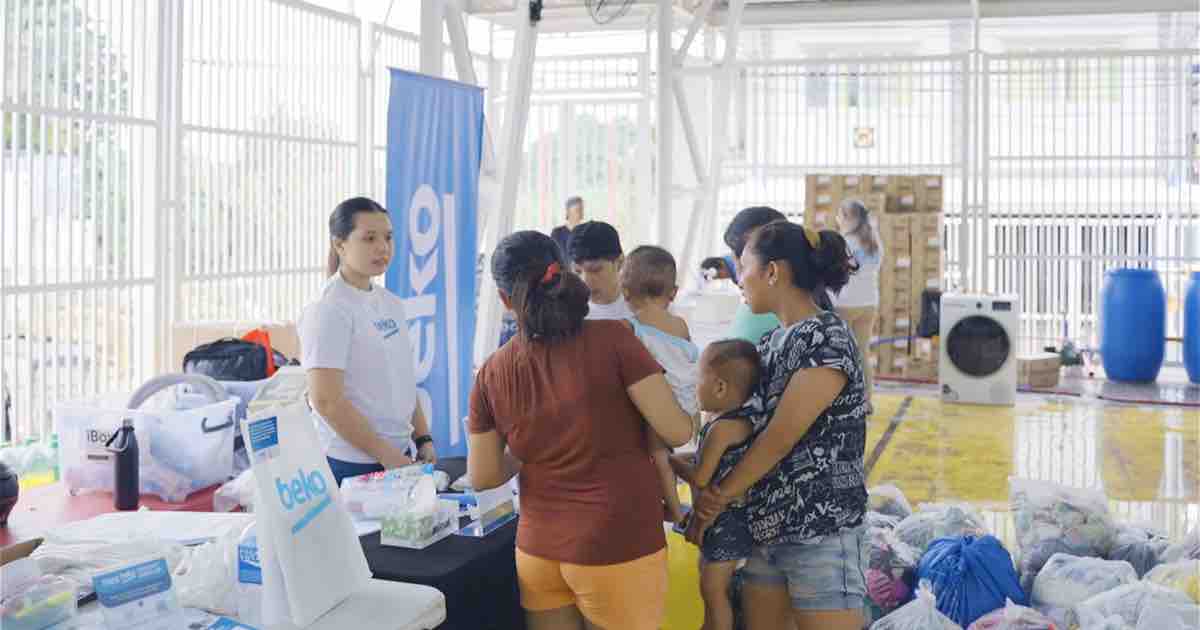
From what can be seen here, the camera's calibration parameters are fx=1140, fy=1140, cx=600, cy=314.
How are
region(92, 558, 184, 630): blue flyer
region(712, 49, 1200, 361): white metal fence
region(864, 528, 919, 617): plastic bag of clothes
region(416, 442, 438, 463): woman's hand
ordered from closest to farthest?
1. region(92, 558, 184, 630): blue flyer
2. region(416, 442, 438, 463): woman's hand
3. region(864, 528, 919, 617): plastic bag of clothes
4. region(712, 49, 1200, 361): white metal fence

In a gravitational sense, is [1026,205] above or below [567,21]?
below

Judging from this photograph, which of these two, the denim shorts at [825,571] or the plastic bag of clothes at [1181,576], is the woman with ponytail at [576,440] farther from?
the plastic bag of clothes at [1181,576]

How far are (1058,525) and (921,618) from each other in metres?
1.17

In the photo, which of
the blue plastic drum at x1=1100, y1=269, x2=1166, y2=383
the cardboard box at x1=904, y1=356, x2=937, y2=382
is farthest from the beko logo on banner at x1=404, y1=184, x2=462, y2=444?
the blue plastic drum at x1=1100, y1=269, x2=1166, y2=383

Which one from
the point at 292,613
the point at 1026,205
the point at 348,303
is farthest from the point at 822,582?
the point at 1026,205

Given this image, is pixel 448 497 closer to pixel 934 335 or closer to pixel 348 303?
pixel 348 303

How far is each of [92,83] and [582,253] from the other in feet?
12.9

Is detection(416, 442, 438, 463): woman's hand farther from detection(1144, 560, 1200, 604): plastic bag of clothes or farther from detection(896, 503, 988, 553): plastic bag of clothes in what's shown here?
detection(1144, 560, 1200, 604): plastic bag of clothes

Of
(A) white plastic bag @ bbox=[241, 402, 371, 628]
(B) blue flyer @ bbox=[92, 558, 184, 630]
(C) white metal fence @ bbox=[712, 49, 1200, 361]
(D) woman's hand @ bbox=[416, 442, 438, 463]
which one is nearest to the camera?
(B) blue flyer @ bbox=[92, 558, 184, 630]

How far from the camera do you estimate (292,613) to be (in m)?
1.96

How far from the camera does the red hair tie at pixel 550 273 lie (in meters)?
2.52

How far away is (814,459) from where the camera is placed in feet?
8.67

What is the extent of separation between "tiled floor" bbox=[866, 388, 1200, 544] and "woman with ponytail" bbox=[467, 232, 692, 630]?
3.48m

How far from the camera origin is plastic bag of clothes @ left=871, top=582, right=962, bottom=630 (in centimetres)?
332
